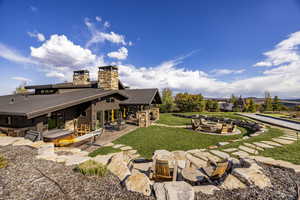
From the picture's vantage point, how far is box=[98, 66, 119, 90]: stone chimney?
12461 mm

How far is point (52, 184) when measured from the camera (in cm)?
271

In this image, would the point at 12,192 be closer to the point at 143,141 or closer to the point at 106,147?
the point at 106,147

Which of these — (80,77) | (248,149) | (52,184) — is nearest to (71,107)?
(80,77)

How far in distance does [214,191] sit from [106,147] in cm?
579

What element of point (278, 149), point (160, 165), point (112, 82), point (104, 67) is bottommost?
point (278, 149)

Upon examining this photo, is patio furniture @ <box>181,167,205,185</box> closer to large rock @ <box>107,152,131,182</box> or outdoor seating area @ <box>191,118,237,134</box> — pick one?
large rock @ <box>107,152,131,182</box>

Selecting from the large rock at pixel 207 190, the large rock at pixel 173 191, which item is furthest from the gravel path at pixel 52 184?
the large rock at pixel 207 190

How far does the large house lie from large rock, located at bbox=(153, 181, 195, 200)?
6.07 metres

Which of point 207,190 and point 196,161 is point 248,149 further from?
point 207,190

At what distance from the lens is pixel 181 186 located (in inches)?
101

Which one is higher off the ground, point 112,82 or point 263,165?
point 112,82

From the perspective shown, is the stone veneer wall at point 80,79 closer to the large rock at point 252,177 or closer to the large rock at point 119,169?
the large rock at point 119,169

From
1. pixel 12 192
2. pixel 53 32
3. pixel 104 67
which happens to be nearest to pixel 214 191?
pixel 12 192

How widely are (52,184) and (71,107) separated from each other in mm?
8245
